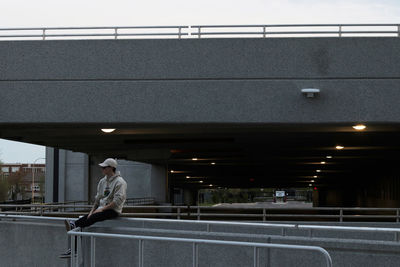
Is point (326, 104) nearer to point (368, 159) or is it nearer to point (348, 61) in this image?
point (348, 61)

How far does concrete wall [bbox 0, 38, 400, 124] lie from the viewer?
1747 cm

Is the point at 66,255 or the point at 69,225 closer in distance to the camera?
the point at 66,255

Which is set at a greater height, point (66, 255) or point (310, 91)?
point (310, 91)

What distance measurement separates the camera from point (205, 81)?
1769cm

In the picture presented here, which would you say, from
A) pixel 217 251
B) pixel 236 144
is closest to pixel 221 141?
pixel 236 144

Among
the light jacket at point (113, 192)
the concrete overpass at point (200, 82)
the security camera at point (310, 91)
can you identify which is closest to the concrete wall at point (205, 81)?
the concrete overpass at point (200, 82)

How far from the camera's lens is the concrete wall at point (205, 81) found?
57.3 ft

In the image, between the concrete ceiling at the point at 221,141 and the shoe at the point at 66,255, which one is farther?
the concrete ceiling at the point at 221,141

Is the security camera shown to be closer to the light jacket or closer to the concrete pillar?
the light jacket

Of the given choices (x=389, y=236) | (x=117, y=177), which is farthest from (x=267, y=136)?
(x=117, y=177)

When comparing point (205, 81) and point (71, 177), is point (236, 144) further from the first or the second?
point (71, 177)

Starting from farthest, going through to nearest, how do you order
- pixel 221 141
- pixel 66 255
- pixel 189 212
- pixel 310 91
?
pixel 221 141 < pixel 189 212 < pixel 310 91 < pixel 66 255

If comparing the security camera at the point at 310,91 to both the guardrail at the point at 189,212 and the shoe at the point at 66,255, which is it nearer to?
the guardrail at the point at 189,212

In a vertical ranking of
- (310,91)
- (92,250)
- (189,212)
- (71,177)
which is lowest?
(189,212)
